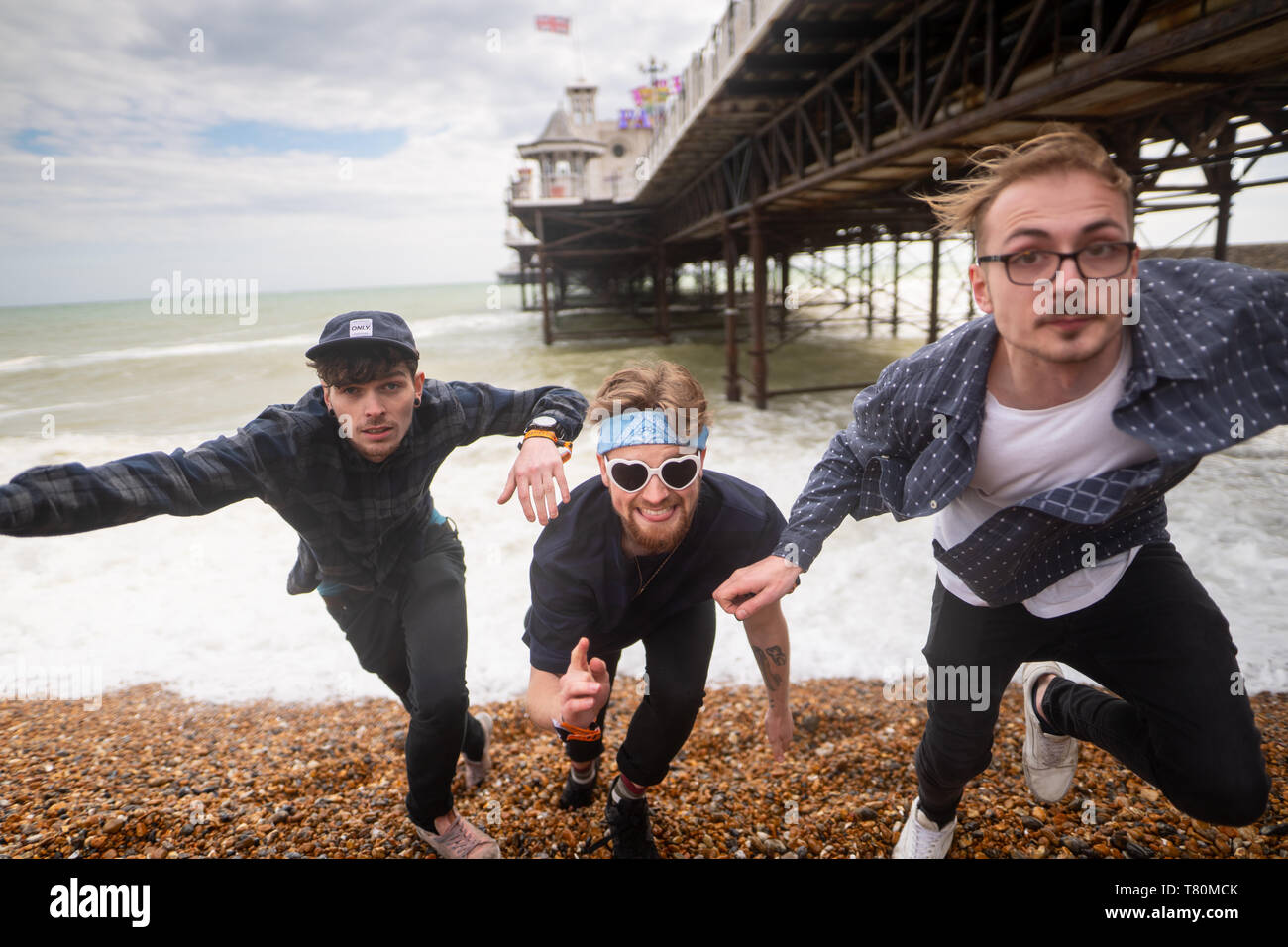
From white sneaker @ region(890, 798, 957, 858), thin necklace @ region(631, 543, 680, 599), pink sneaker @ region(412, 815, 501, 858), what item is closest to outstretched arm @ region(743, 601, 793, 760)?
thin necklace @ region(631, 543, 680, 599)

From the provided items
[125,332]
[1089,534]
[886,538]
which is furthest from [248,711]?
[125,332]

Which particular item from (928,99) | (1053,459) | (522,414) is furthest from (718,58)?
(1053,459)

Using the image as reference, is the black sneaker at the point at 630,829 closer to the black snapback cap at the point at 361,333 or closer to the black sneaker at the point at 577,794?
the black sneaker at the point at 577,794

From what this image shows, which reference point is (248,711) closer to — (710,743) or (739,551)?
(710,743)

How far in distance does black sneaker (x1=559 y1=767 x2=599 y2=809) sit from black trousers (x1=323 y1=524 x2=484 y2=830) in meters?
0.65

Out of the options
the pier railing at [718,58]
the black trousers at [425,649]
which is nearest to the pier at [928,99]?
the pier railing at [718,58]

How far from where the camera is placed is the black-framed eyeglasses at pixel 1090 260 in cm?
183

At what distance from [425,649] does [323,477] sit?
84cm

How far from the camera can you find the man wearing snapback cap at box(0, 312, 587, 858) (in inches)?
98.7

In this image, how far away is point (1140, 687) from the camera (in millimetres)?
2195

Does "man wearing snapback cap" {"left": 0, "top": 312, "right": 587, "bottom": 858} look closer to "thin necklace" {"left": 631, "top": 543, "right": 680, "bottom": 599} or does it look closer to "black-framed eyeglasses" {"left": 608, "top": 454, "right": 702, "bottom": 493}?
"black-framed eyeglasses" {"left": 608, "top": 454, "right": 702, "bottom": 493}

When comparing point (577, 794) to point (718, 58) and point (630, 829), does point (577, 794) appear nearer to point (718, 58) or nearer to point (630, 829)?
point (630, 829)

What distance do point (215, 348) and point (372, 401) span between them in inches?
1223
